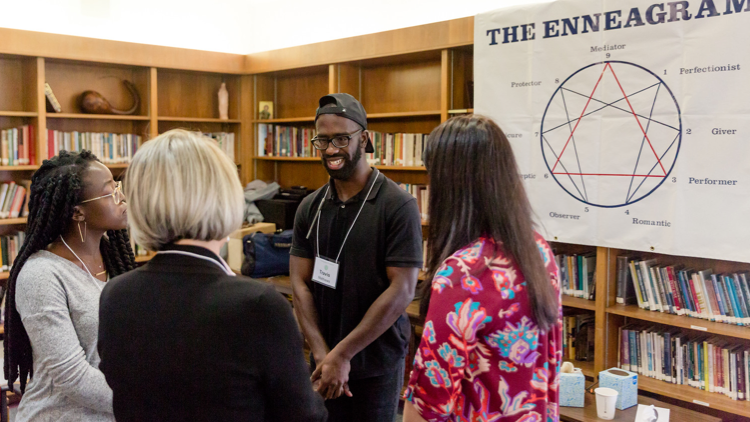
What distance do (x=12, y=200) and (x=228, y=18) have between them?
244 centimetres

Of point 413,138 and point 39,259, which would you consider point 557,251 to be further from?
point 39,259

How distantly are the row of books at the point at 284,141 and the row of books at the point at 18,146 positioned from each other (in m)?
1.77

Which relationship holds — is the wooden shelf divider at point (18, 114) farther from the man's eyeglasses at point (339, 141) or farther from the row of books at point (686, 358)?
the row of books at point (686, 358)

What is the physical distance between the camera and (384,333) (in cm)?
211

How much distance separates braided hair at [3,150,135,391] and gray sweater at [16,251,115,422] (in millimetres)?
68

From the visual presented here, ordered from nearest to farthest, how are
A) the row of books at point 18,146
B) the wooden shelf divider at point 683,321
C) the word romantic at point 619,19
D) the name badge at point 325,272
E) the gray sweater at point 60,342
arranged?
the gray sweater at point 60,342, the name badge at point 325,272, the word romantic at point 619,19, the wooden shelf divider at point 683,321, the row of books at point 18,146

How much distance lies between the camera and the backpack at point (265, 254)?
4164 mm

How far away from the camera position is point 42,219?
1.70 m

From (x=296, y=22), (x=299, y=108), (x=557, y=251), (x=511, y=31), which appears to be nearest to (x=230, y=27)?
(x=296, y=22)

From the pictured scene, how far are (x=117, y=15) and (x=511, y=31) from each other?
10.8ft

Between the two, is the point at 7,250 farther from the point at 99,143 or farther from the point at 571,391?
the point at 571,391

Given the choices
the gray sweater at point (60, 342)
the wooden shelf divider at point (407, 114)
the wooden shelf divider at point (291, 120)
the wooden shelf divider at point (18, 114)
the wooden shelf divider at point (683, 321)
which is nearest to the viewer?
the gray sweater at point (60, 342)

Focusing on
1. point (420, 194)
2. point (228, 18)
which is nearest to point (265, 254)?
point (420, 194)

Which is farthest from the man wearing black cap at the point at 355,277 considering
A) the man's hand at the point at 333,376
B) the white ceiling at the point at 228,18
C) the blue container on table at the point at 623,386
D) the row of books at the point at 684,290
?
the white ceiling at the point at 228,18
